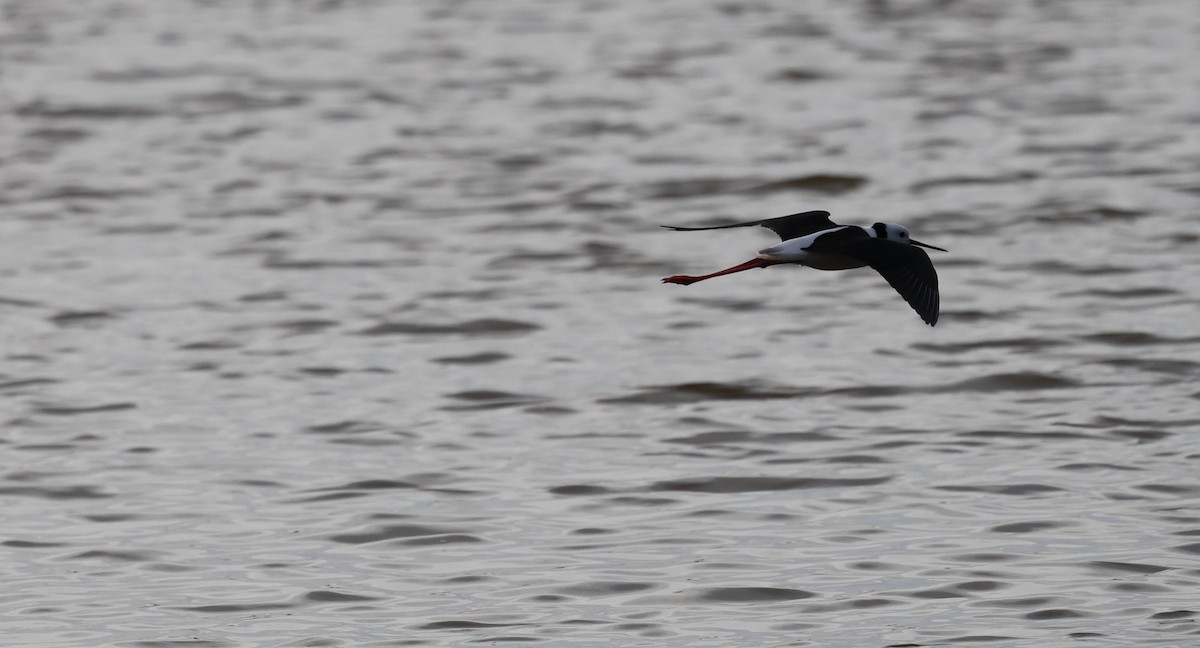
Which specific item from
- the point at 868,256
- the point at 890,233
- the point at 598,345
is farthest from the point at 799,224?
the point at 598,345

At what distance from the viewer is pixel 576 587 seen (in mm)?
7551

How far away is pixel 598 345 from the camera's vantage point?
36.5 feet

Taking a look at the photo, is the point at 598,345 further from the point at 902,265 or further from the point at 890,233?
the point at 902,265

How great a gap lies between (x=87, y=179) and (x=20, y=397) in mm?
5538

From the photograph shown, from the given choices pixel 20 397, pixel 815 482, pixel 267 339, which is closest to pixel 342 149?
pixel 267 339

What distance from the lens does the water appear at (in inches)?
298

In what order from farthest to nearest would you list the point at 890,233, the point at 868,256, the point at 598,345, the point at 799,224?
the point at 598,345
the point at 799,224
the point at 890,233
the point at 868,256

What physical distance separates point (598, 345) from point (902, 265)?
3.94 meters

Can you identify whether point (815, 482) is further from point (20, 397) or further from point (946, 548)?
point (20, 397)

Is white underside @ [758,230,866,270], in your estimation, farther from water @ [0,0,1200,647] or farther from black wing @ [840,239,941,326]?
water @ [0,0,1200,647]

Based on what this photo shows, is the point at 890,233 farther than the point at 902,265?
Yes

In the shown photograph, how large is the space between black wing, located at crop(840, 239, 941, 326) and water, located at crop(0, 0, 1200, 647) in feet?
3.54

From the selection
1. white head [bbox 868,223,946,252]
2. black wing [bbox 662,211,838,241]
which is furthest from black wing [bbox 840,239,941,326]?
black wing [bbox 662,211,838,241]

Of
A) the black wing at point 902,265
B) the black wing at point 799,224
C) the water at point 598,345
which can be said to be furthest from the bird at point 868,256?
the water at point 598,345
